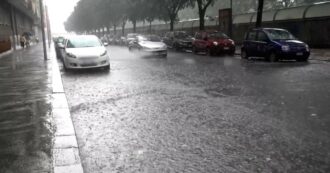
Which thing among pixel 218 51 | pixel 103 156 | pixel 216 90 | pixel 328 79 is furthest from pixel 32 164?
pixel 218 51

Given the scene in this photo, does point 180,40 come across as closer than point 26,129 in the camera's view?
No

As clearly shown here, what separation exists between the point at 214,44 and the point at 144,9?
97.3ft

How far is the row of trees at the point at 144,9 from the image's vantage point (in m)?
42.7

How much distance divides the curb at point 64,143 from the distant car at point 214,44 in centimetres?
1658

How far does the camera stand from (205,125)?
6785 millimetres

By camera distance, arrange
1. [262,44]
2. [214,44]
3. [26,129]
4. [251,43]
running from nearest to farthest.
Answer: [26,129] → [262,44] → [251,43] → [214,44]

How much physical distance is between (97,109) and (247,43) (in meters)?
14.1

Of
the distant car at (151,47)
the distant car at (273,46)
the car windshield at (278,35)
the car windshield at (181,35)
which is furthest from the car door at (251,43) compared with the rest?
the car windshield at (181,35)

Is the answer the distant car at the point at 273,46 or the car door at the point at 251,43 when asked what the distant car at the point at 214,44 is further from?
the car door at the point at 251,43

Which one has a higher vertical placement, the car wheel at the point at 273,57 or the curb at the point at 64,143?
the car wheel at the point at 273,57

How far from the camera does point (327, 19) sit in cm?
2556

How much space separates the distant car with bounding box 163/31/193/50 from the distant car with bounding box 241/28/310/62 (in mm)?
10250

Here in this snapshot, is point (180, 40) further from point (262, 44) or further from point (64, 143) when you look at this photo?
point (64, 143)

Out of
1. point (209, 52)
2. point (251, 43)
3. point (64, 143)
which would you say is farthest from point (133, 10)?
point (64, 143)
